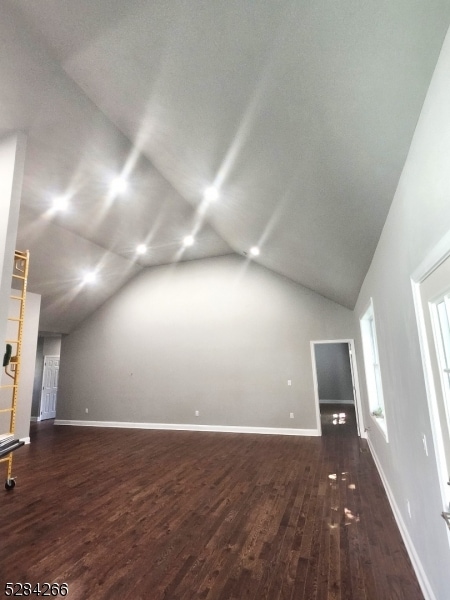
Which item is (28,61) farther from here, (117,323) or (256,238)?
(117,323)

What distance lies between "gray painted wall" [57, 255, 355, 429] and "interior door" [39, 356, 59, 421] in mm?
1572

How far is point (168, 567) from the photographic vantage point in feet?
7.39

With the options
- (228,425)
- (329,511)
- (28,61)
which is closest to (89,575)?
(329,511)

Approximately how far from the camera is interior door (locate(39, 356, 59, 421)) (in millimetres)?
9500

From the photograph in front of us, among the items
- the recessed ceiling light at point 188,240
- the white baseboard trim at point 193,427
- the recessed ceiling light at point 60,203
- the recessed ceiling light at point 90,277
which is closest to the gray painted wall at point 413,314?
the white baseboard trim at point 193,427

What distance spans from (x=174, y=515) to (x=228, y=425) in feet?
12.8

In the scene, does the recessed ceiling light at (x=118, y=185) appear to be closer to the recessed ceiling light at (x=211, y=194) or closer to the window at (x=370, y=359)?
the recessed ceiling light at (x=211, y=194)

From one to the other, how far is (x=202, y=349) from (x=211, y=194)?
453 cm

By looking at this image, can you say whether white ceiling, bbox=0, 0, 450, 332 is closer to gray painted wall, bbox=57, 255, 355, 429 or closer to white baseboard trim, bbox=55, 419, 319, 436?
gray painted wall, bbox=57, 255, 355, 429

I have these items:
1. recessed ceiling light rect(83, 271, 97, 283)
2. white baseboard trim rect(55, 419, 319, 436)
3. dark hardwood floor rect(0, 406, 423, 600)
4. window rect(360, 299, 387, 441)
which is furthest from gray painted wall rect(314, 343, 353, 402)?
recessed ceiling light rect(83, 271, 97, 283)

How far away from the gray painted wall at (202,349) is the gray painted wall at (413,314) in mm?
3736

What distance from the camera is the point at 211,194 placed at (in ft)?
11.9

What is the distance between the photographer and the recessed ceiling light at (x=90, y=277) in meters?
7.02

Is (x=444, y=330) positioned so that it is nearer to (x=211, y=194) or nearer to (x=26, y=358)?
(x=211, y=194)
